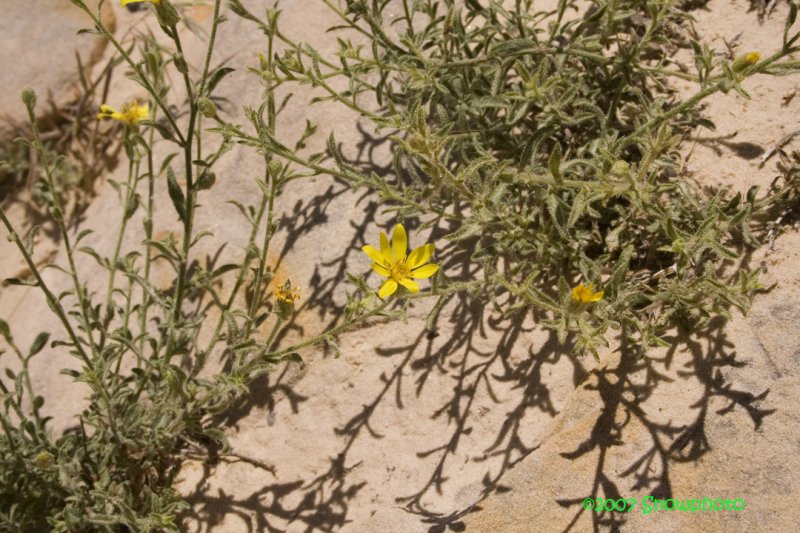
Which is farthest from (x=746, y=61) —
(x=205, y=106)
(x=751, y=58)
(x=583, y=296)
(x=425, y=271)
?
(x=205, y=106)

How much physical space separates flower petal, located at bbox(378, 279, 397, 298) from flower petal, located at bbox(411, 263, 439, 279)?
98 mm

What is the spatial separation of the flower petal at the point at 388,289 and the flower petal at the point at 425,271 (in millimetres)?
98

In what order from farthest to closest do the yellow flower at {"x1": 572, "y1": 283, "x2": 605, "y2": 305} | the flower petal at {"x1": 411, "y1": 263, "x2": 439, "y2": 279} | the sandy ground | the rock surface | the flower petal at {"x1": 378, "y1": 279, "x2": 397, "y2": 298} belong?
the rock surface → the flower petal at {"x1": 411, "y1": 263, "x2": 439, "y2": 279} → the flower petal at {"x1": 378, "y1": 279, "x2": 397, "y2": 298} → the sandy ground → the yellow flower at {"x1": 572, "y1": 283, "x2": 605, "y2": 305}

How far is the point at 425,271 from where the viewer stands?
101 inches

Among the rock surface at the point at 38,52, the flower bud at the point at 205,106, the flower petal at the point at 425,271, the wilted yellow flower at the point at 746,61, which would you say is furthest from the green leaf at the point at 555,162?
the rock surface at the point at 38,52

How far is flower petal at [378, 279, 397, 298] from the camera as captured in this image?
242cm

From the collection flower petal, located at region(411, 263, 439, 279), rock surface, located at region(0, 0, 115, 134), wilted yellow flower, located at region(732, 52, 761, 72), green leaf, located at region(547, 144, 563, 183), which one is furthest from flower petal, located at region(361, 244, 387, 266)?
rock surface, located at region(0, 0, 115, 134)

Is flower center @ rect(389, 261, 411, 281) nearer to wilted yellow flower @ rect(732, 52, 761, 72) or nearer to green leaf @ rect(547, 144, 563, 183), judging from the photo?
green leaf @ rect(547, 144, 563, 183)

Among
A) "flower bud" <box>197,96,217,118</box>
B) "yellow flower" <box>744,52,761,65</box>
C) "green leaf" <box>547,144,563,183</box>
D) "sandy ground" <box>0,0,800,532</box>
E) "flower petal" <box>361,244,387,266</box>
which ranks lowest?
"sandy ground" <box>0,0,800,532</box>

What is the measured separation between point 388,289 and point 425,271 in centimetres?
18

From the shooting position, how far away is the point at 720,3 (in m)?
3.16

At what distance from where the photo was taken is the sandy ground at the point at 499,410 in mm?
2309

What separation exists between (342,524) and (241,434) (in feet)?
1.97

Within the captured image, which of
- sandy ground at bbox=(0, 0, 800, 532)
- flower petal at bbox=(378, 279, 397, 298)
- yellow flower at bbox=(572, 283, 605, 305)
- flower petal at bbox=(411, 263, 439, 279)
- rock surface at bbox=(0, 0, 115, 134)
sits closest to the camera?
yellow flower at bbox=(572, 283, 605, 305)
